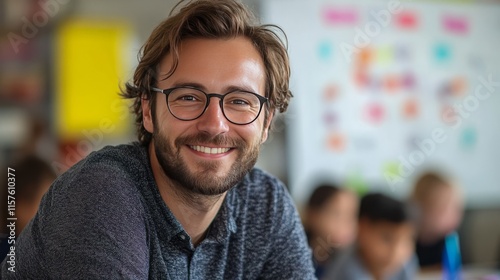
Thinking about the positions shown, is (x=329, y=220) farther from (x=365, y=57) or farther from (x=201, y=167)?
(x=201, y=167)

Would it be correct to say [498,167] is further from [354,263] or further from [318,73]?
[354,263]

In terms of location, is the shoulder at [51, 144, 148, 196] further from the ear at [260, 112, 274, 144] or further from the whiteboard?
the whiteboard

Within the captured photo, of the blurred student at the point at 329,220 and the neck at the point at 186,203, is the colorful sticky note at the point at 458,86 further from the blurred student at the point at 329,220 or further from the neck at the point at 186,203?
the neck at the point at 186,203

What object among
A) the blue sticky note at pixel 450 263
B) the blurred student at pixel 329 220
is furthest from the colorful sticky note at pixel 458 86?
the blurred student at pixel 329 220

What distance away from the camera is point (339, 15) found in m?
3.85

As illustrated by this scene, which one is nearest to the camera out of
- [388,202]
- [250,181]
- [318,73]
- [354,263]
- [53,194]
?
[53,194]

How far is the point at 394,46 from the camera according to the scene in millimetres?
3961

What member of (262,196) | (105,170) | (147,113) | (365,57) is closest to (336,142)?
(365,57)

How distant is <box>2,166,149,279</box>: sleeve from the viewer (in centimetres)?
89

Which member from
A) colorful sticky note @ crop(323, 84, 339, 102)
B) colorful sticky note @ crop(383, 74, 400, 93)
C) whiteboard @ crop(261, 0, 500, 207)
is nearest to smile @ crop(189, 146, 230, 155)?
whiteboard @ crop(261, 0, 500, 207)

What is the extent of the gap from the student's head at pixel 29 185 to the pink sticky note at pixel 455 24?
2.87 metres

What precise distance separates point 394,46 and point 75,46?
5.86ft

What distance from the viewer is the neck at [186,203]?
3.51 feet

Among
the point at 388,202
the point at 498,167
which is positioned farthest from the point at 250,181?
the point at 498,167
